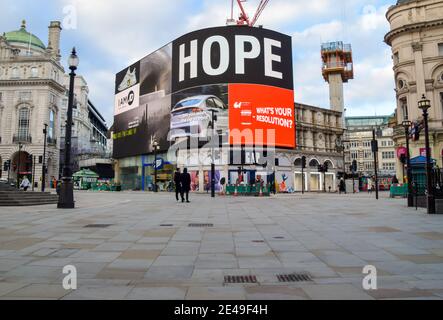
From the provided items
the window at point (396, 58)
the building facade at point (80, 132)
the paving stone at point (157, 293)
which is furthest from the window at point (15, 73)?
the paving stone at point (157, 293)

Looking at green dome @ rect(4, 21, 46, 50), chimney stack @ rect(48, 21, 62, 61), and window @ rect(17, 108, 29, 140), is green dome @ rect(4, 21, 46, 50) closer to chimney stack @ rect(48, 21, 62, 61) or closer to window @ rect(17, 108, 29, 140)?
chimney stack @ rect(48, 21, 62, 61)

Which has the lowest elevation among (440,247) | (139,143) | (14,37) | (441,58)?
(440,247)

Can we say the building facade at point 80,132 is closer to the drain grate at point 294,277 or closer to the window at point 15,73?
the window at point 15,73

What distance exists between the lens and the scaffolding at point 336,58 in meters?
86.0

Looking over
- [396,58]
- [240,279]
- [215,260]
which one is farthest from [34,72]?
[240,279]

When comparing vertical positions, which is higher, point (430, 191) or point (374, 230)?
point (430, 191)

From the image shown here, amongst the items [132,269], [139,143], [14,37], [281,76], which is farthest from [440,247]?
[14,37]

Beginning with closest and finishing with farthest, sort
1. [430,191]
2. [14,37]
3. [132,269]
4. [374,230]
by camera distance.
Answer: [132,269] → [374,230] → [430,191] → [14,37]

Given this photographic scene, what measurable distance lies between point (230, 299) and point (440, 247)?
4.97 meters

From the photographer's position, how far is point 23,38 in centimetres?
7375

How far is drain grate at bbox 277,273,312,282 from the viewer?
14.7 feet

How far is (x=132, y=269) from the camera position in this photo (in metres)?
5.01

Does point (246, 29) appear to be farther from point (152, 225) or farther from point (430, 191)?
point (152, 225)

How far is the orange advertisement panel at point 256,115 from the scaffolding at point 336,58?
47.8 m
